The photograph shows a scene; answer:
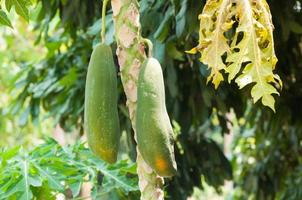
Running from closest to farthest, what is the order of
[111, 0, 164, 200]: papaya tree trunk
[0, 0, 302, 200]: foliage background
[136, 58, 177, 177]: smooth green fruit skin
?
[136, 58, 177, 177]: smooth green fruit skin < [111, 0, 164, 200]: papaya tree trunk < [0, 0, 302, 200]: foliage background

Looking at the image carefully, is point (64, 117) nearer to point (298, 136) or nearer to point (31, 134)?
point (298, 136)

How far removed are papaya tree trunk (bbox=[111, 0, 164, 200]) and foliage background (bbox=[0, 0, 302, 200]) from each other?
1003mm

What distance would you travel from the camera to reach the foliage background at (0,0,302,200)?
10.6ft

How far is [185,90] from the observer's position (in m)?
4.02

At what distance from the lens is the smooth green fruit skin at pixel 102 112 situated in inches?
69.5

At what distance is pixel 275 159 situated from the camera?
5.50m

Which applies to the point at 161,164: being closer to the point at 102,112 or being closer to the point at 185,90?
the point at 102,112

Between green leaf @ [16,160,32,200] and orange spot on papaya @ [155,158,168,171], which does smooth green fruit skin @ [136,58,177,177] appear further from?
green leaf @ [16,160,32,200]

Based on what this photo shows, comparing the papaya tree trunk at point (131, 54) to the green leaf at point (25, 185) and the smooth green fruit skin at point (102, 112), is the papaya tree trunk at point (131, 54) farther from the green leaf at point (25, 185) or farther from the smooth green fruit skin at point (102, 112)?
the green leaf at point (25, 185)

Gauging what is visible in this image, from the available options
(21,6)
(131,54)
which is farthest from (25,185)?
(131,54)

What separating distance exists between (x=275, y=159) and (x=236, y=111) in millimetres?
1543

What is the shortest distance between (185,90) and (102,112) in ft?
7.45

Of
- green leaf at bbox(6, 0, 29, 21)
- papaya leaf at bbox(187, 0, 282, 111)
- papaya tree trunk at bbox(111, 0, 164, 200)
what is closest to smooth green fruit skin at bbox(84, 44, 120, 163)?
papaya tree trunk at bbox(111, 0, 164, 200)

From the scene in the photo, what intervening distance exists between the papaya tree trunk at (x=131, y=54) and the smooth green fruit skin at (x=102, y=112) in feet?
0.25
